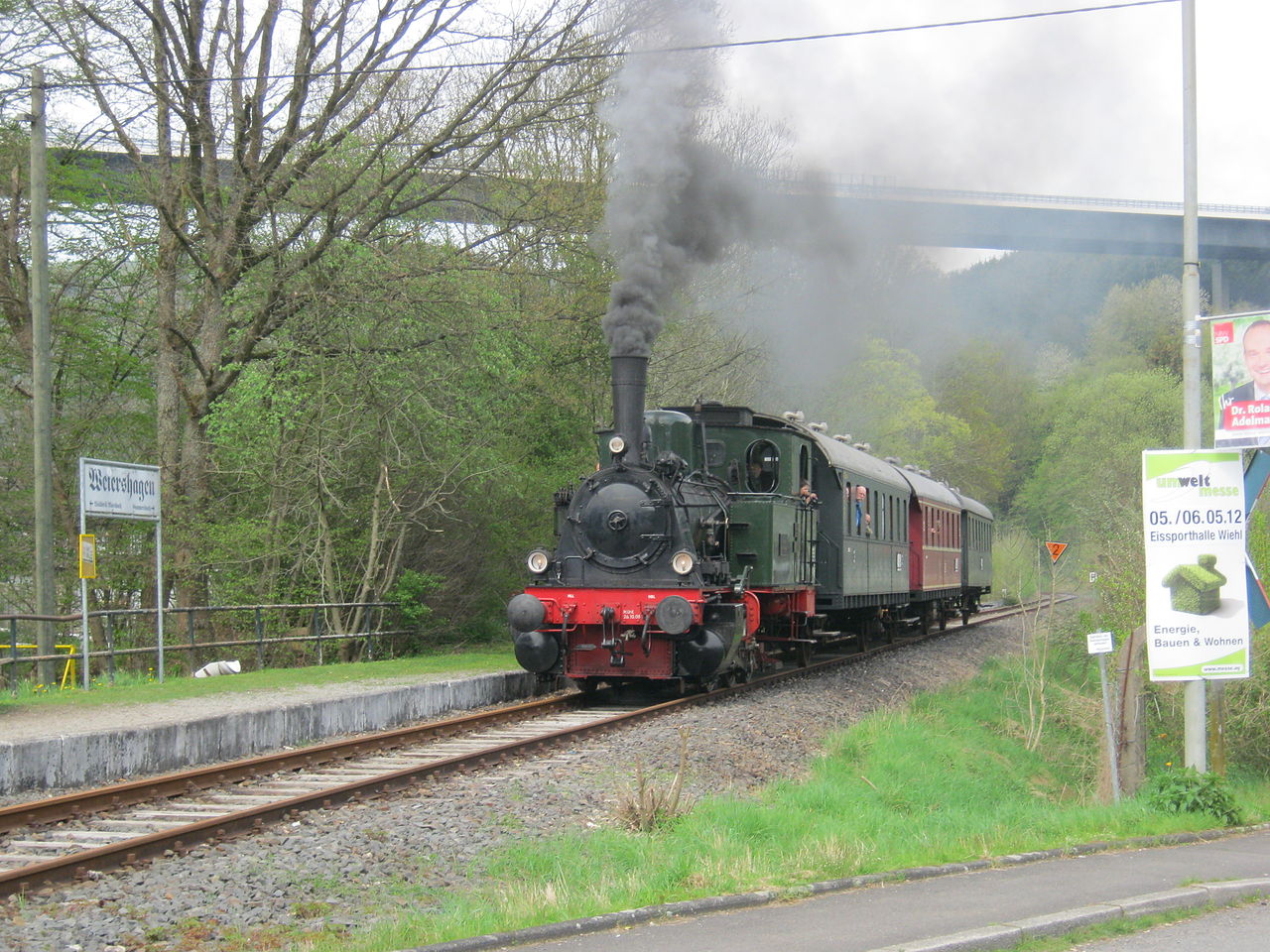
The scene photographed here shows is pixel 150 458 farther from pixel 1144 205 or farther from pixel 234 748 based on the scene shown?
pixel 1144 205

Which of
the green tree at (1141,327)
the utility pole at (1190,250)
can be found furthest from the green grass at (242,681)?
the green tree at (1141,327)

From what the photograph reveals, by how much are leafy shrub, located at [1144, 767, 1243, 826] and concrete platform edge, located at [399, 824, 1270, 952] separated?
187cm

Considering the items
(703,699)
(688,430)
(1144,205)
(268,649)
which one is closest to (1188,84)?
(688,430)

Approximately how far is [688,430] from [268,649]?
29.5 feet

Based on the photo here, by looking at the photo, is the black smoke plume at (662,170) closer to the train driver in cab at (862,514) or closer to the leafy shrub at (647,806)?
the train driver in cab at (862,514)

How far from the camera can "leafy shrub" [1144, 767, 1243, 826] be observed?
28.6 feet

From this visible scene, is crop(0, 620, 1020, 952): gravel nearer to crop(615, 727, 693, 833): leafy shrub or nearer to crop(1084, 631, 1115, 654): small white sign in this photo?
crop(615, 727, 693, 833): leafy shrub

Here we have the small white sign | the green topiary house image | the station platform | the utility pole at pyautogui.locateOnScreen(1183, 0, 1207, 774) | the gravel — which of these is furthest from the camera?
the small white sign

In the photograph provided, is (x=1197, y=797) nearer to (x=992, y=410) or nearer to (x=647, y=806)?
(x=647, y=806)

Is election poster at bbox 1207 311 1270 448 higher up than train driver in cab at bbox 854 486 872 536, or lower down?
higher up

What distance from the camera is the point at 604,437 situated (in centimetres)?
1478

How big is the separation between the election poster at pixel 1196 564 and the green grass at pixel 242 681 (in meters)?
9.02

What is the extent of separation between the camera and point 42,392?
14.1 meters

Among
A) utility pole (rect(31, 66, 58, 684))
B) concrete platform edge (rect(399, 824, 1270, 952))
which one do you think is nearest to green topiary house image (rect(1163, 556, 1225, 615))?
concrete platform edge (rect(399, 824, 1270, 952))
